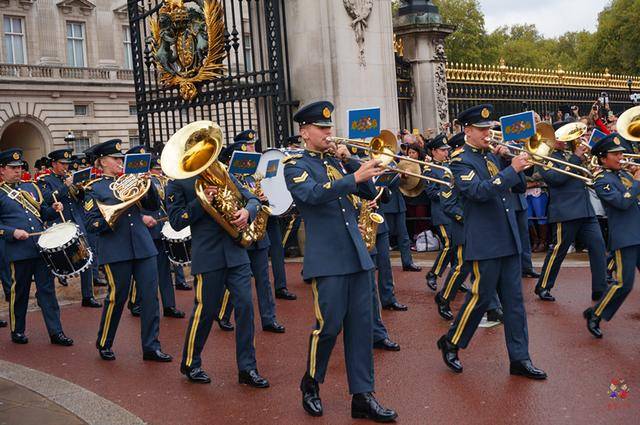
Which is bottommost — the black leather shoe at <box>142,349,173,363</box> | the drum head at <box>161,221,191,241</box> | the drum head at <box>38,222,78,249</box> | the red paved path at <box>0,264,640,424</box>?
the red paved path at <box>0,264,640,424</box>

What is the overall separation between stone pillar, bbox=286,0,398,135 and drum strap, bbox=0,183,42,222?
170 inches

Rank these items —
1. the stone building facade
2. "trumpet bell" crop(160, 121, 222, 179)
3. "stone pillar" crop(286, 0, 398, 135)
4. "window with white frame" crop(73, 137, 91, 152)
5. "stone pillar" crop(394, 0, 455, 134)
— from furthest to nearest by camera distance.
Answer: "window with white frame" crop(73, 137, 91, 152) → the stone building facade → "stone pillar" crop(394, 0, 455, 134) → "stone pillar" crop(286, 0, 398, 135) → "trumpet bell" crop(160, 121, 222, 179)

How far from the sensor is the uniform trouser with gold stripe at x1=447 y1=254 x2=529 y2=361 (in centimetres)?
650

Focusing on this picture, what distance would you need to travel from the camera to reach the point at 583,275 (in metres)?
10.4

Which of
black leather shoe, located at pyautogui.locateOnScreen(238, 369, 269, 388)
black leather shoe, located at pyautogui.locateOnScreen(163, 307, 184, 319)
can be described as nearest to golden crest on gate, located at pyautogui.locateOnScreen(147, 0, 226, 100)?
black leather shoe, located at pyautogui.locateOnScreen(163, 307, 184, 319)

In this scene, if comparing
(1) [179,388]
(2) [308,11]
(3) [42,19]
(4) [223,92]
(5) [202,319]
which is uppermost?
(3) [42,19]

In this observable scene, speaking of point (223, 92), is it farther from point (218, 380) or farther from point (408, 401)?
point (408, 401)

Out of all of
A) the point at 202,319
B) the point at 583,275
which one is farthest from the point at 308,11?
the point at 202,319

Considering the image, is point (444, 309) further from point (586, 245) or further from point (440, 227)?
point (440, 227)

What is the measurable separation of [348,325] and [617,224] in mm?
2922

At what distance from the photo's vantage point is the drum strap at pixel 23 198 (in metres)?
9.33

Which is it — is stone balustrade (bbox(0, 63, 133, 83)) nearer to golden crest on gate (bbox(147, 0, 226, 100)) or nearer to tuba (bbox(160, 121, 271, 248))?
golden crest on gate (bbox(147, 0, 226, 100))

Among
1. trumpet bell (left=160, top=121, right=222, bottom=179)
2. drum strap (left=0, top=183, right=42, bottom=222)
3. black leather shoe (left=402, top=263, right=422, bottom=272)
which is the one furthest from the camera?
black leather shoe (left=402, top=263, right=422, bottom=272)

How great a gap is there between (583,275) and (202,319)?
17.6ft
